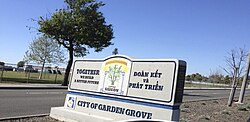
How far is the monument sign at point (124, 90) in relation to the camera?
6773mm

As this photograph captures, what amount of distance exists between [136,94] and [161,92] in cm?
70

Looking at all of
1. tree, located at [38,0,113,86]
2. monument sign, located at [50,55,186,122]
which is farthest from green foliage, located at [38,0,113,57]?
monument sign, located at [50,55,186,122]

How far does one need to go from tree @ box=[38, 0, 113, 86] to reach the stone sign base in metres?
17.6

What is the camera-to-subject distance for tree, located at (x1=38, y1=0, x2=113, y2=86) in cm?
2603

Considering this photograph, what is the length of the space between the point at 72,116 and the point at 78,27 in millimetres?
18599

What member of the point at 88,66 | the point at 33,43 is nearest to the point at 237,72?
the point at 88,66

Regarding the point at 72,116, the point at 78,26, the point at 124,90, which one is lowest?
the point at 72,116

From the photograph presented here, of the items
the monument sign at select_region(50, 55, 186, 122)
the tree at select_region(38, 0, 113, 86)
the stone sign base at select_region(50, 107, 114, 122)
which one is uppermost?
the tree at select_region(38, 0, 113, 86)

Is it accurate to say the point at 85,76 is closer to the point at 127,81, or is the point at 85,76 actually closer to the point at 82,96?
the point at 82,96

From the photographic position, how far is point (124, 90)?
7578mm

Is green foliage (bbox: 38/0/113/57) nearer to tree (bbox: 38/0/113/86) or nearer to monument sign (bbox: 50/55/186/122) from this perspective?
tree (bbox: 38/0/113/86)

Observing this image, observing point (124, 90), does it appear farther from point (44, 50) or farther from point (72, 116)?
point (44, 50)

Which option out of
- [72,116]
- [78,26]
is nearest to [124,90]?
[72,116]

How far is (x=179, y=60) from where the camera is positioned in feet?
22.3
